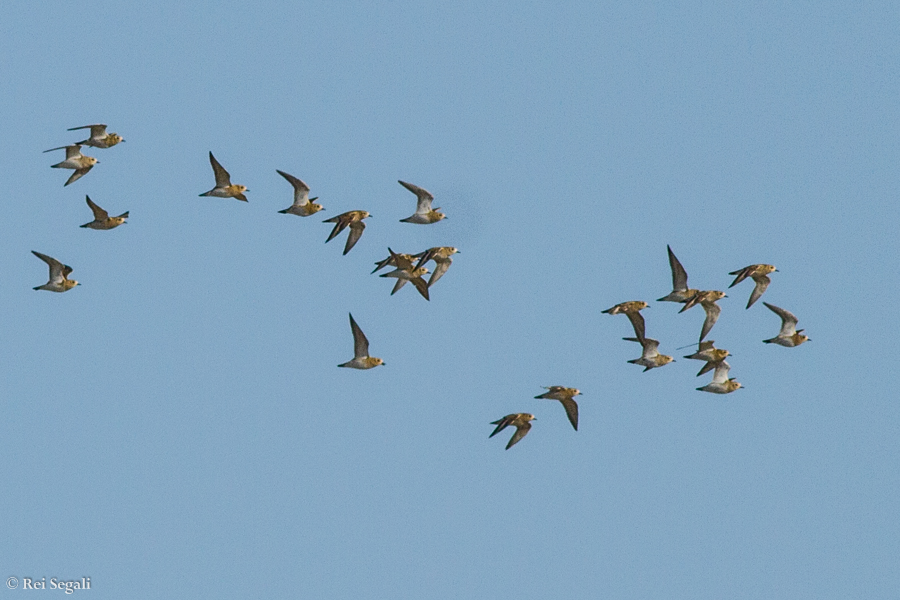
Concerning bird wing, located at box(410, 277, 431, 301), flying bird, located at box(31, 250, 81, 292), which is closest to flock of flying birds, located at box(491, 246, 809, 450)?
bird wing, located at box(410, 277, 431, 301)

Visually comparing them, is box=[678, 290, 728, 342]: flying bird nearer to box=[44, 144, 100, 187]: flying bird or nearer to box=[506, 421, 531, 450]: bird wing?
box=[506, 421, 531, 450]: bird wing

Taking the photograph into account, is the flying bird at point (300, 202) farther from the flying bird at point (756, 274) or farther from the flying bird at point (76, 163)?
the flying bird at point (756, 274)

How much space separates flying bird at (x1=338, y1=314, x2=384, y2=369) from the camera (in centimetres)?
5228

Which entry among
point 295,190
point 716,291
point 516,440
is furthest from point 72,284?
point 716,291

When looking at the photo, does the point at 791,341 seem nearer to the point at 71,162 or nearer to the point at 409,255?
the point at 409,255

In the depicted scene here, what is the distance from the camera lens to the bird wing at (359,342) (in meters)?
52.2

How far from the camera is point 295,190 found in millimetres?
52062

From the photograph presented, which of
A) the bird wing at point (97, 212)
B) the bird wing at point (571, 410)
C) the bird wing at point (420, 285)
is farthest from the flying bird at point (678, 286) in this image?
the bird wing at point (97, 212)

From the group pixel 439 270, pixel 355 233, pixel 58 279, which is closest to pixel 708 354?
pixel 439 270

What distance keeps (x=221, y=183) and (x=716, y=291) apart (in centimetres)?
1351

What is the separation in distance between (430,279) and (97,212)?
29.6ft

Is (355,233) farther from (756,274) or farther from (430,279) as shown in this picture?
(756,274)

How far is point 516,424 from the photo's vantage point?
168 feet

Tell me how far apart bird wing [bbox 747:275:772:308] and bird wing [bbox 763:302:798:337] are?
0.52m
